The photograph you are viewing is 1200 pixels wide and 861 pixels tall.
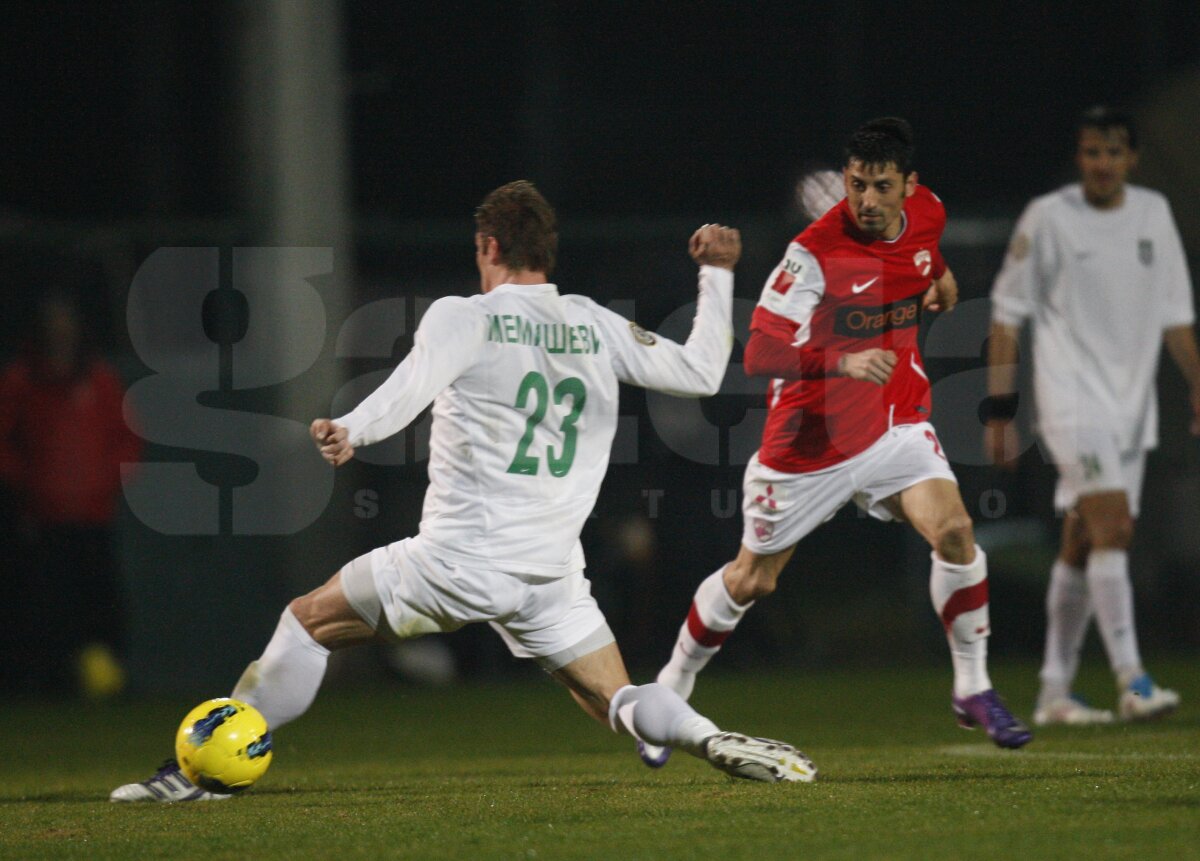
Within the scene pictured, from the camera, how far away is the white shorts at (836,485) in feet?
20.2

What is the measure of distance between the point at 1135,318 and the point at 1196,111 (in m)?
5.26

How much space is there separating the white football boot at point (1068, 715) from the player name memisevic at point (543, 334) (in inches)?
129

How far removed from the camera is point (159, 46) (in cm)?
1496

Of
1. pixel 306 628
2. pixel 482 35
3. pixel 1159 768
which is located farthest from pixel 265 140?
pixel 1159 768

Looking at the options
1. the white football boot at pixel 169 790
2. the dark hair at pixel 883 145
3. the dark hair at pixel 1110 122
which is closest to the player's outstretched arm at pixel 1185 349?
the dark hair at pixel 1110 122

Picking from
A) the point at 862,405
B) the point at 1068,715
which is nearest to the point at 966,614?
the point at 862,405

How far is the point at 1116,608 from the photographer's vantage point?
298 inches

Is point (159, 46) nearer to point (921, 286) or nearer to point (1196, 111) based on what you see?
point (1196, 111)

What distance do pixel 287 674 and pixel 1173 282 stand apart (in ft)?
14.5

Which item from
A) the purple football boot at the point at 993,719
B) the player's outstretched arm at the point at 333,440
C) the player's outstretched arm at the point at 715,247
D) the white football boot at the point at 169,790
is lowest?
the white football boot at the point at 169,790

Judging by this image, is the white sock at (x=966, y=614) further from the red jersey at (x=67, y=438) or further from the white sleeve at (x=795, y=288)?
the red jersey at (x=67, y=438)

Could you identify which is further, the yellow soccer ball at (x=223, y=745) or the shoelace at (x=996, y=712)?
the shoelace at (x=996, y=712)

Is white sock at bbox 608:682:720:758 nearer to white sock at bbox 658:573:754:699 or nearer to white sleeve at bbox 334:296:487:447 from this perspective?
white sleeve at bbox 334:296:487:447

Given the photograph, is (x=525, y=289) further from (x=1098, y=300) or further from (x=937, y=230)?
(x=1098, y=300)
